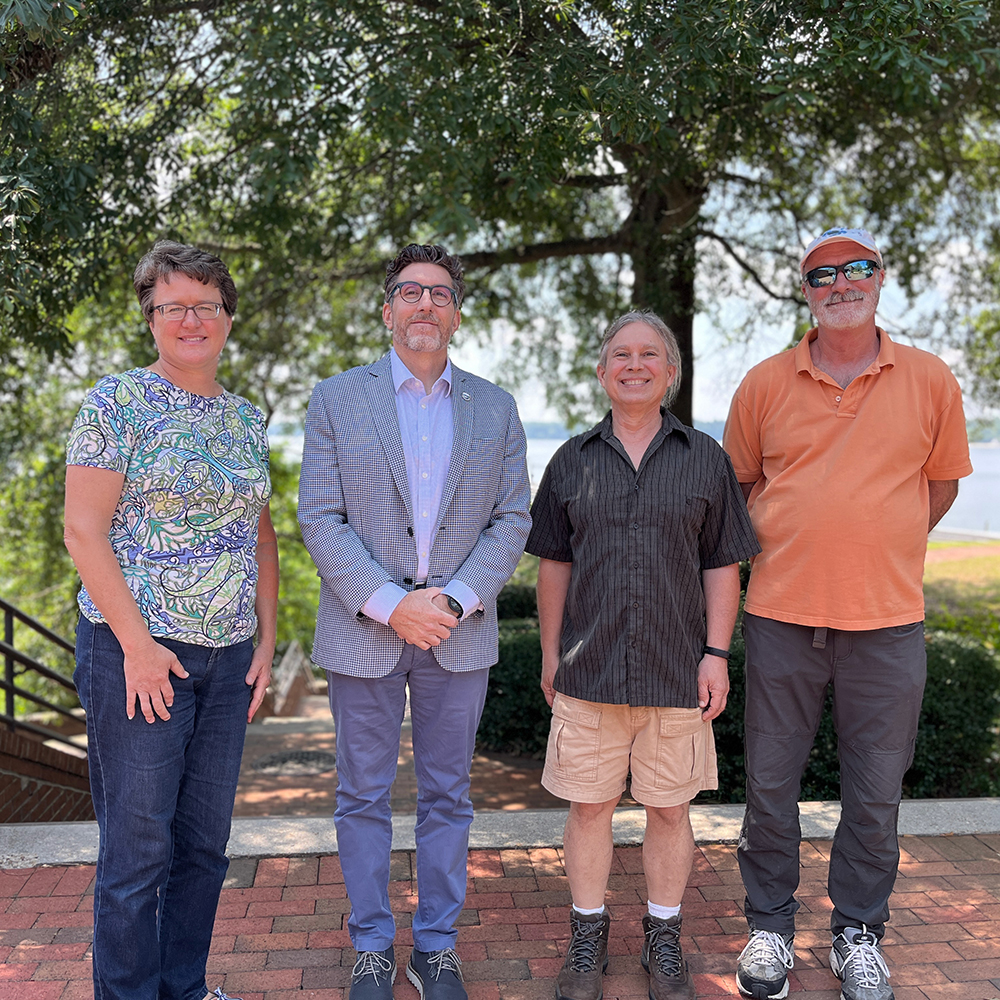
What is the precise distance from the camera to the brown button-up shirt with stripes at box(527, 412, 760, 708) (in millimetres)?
2760

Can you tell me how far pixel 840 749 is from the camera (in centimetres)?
306

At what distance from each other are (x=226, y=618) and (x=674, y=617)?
1.28 meters

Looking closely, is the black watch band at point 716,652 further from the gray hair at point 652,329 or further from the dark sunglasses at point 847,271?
the dark sunglasses at point 847,271

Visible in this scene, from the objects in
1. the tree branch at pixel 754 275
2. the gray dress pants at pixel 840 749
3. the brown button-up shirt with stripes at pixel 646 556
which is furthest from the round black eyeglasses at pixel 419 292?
the tree branch at pixel 754 275

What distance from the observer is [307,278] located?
755 cm

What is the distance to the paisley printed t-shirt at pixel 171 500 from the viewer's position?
2322 mm

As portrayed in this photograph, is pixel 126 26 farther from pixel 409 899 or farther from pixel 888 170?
pixel 888 170

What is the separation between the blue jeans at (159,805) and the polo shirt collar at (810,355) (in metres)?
1.92

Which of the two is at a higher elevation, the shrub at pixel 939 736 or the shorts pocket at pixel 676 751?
the shorts pocket at pixel 676 751

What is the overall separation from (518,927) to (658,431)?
1776 millimetres

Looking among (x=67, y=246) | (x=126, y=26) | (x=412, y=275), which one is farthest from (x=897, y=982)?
(x=126, y=26)

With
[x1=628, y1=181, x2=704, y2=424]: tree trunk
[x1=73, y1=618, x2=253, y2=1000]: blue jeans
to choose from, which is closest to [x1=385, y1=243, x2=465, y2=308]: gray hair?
[x1=73, y1=618, x2=253, y2=1000]: blue jeans

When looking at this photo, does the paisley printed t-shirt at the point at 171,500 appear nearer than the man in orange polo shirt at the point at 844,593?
Yes

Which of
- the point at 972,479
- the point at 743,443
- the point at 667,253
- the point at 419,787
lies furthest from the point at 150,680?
the point at 972,479
